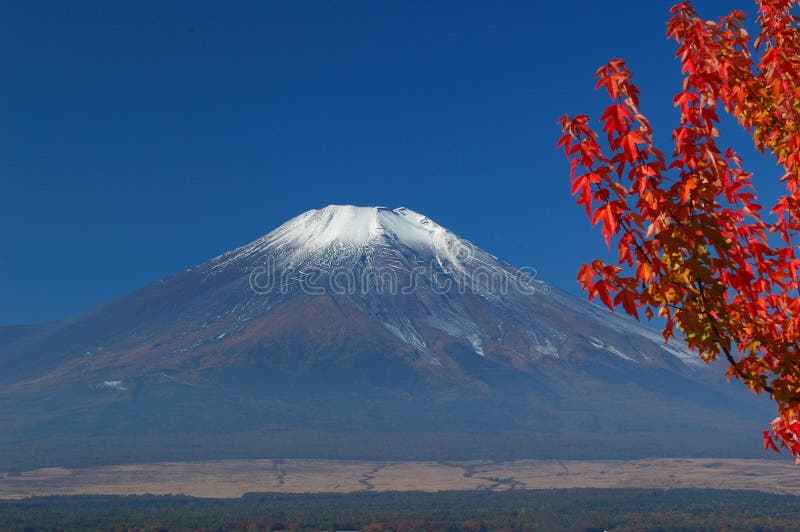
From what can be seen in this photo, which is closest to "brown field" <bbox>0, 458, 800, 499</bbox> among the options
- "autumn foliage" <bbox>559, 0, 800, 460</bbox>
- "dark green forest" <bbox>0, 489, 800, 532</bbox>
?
"dark green forest" <bbox>0, 489, 800, 532</bbox>

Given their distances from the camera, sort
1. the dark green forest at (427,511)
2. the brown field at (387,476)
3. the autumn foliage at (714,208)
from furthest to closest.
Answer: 1. the brown field at (387,476)
2. the dark green forest at (427,511)
3. the autumn foliage at (714,208)

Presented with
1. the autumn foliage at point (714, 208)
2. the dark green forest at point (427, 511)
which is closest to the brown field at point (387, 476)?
the dark green forest at point (427, 511)

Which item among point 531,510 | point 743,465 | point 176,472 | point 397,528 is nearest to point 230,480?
point 176,472

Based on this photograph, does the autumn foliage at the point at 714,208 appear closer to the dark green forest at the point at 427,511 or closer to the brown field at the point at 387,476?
the dark green forest at the point at 427,511

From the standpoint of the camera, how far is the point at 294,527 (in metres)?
73.2

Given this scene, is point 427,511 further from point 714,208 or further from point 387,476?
point 714,208

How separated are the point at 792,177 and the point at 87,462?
15476 centimetres

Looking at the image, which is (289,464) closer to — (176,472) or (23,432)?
(176,472)

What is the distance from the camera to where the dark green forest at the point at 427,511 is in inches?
3029

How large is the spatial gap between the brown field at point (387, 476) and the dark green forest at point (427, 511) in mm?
9043

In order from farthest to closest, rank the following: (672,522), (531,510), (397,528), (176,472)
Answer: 1. (176,472)
2. (531,510)
3. (672,522)
4. (397,528)

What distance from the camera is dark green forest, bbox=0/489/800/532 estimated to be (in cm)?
7694

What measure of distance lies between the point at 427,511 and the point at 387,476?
1680 inches

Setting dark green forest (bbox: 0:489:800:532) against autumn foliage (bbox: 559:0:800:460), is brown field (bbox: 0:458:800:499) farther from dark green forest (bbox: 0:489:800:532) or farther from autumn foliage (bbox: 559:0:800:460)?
autumn foliage (bbox: 559:0:800:460)
